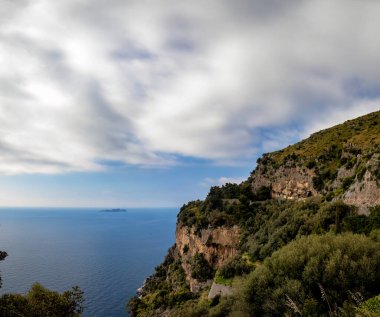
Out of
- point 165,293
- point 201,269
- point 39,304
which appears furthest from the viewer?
point 165,293

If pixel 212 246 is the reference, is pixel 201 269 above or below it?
below

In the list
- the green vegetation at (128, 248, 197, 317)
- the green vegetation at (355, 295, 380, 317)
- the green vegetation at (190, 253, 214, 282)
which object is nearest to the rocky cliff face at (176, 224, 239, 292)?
the green vegetation at (190, 253, 214, 282)

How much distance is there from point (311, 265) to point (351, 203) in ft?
46.1

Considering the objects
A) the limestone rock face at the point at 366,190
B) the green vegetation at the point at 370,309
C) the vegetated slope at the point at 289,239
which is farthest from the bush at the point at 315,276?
the limestone rock face at the point at 366,190

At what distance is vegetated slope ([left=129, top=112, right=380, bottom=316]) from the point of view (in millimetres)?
19391

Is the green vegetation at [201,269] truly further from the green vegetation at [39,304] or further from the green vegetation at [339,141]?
the green vegetation at [39,304]

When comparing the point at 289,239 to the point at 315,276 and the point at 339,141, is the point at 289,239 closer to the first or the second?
the point at 315,276

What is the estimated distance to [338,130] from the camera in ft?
172

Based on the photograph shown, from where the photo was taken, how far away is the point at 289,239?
1319 inches

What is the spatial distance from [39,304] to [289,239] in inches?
938

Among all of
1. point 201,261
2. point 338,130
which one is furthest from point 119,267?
point 338,130

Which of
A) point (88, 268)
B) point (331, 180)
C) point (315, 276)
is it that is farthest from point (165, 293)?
point (88, 268)

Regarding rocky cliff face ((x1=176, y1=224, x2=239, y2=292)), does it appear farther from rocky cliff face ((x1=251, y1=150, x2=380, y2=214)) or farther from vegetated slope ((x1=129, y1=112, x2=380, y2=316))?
rocky cliff face ((x1=251, y1=150, x2=380, y2=214))

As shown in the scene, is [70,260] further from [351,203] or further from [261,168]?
[351,203]
